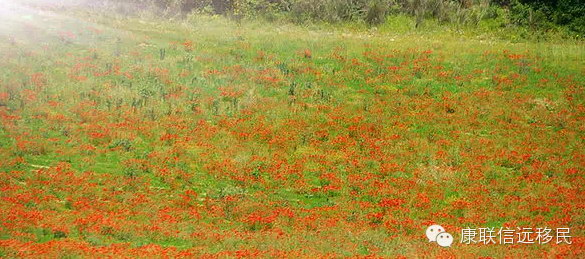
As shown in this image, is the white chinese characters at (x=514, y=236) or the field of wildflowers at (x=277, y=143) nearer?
the field of wildflowers at (x=277, y=143)

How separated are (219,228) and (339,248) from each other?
3656 mm

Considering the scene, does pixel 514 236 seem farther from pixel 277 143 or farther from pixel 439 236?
pixel 277 143

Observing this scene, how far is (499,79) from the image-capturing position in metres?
30.0

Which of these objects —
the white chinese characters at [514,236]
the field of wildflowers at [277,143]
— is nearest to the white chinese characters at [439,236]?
the field of wildflowers at [277,143]

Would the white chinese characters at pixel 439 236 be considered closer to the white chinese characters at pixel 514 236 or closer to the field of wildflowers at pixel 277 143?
the field of wildflowers at pixel 277 143

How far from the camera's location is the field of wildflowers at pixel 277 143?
49.2 feet

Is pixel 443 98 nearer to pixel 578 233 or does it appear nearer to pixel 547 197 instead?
pixel 547 197

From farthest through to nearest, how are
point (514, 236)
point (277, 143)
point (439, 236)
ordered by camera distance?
point (277, 143)
point (439, 236)
point (514, 236)

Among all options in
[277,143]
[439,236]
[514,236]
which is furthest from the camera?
[277,143]

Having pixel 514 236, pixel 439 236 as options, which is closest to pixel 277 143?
pixel 439 236

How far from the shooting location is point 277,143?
75.1ft

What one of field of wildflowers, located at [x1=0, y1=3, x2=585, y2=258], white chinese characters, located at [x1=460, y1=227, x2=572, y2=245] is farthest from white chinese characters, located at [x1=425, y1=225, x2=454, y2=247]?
white chinese characters, located at [x1=460, y1=227, x2=572, y2=245]

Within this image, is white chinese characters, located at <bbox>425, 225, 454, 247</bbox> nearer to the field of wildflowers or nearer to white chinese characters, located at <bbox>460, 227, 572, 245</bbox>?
the field of wildflowers

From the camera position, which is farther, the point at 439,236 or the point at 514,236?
the point at 439,236
